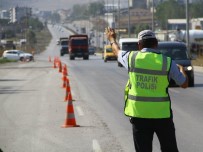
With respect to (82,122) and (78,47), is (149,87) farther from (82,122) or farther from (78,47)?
(78,47)

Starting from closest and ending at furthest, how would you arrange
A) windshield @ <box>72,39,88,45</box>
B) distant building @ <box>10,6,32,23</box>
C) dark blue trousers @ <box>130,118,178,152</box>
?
dark blue trousers @ <box>130,118,178,152</box> < windshield @ <box>72,39,88,45</box> < distant building @ <box>10,6,32,23</box>

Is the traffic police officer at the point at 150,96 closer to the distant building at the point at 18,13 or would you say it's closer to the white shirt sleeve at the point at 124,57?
the white shirt sleeve at the point at 124,57

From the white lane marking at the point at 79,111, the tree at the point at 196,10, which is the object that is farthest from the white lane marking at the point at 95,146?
the tree at the point at 196,10

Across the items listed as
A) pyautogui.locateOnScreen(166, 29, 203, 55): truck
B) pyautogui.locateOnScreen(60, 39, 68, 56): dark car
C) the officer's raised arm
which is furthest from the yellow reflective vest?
pyautogui.locateOnScreen(60, 39, 68, 56): dark car

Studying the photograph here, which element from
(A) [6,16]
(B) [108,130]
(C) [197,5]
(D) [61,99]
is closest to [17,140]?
(B) [108,130]

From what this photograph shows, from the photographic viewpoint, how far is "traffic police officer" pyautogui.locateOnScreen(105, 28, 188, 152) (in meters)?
7.54

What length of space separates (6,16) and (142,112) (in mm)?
127352

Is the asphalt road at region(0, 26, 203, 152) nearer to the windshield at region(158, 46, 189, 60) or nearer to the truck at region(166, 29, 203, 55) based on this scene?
the windshield at region(158, 46, 189, 60)

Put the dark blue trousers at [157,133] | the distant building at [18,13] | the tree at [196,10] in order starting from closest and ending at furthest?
the dark blue trousers at [157,133] < the distant building at [18,13] < the tree at [196,10]

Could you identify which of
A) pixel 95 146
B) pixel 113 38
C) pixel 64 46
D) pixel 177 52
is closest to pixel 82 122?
pixel 95 146

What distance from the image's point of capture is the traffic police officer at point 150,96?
24.7ft

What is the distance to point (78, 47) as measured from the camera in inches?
3219

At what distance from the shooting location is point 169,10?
171000 millimetres

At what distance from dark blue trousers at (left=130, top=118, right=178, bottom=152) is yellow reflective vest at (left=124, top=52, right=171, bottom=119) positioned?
6 cm
